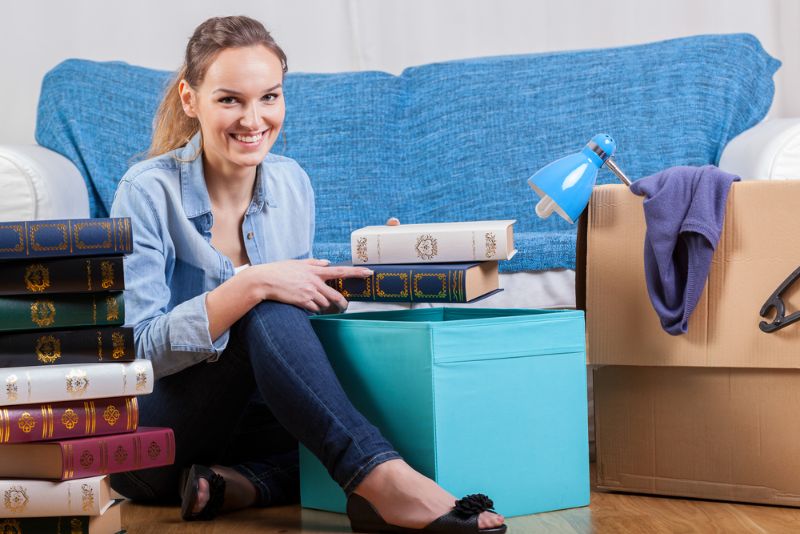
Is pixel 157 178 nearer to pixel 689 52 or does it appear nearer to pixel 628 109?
pixel 628 109

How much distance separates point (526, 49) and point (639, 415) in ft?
5.51

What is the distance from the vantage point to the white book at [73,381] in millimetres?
1296

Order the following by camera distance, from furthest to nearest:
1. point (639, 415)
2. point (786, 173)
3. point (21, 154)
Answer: point (21, 154)
point (786, 173)
point (639, 415)

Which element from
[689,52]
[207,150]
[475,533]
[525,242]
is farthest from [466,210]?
[475,533]

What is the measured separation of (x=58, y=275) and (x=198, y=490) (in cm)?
40

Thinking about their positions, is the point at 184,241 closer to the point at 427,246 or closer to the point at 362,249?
the point at 362,249

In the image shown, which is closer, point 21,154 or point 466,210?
point 21,154

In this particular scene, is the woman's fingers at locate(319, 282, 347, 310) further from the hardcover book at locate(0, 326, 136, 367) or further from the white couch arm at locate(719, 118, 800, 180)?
the white couch arm at locate(719, 118, 800, 180)

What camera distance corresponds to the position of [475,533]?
1.30 meters

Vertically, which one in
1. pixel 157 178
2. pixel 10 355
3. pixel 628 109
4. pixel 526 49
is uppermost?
pixel 526 49

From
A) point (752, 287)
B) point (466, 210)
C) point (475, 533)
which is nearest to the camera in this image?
point (475, 533)

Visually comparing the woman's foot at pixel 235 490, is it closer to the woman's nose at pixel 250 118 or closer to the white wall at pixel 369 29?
the woman's nose at pixel 250 118

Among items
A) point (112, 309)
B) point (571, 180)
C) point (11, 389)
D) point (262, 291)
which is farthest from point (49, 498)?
point (571, 180)

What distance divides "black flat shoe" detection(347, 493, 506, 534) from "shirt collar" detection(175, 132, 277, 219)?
553 millimetres
